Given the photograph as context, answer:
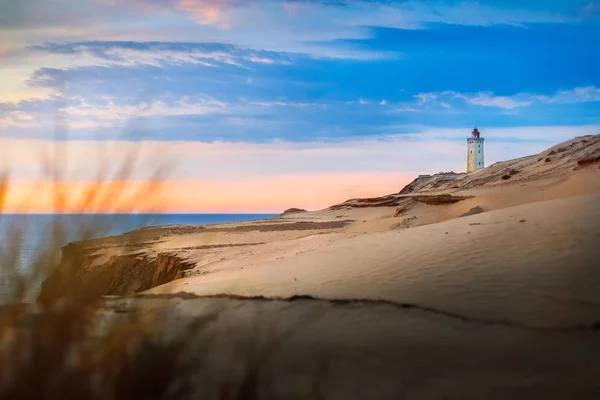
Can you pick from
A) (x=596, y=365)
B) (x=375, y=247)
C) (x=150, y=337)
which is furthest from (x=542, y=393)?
(x=375, y=247)

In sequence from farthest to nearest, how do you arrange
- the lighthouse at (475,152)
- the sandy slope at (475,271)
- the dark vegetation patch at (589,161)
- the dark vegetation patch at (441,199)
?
the lighthouse at (475,152) → the dark vegetation patch at (441,199) → the dark vegetation patch at (589,161) → the sandy slope at (475,271)

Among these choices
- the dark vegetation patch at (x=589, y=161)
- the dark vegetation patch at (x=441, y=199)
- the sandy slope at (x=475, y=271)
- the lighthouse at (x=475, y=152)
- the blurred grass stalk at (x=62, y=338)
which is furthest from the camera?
the lighthouse at (x=475, y=152)

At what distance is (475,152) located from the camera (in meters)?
56.9

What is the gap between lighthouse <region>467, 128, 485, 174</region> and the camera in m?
56.6

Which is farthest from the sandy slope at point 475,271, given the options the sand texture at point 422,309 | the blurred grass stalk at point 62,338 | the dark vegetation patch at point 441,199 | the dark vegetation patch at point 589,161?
the dark vegetation patch at point 441,199

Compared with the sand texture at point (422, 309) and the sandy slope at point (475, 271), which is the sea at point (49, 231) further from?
the sandy slope at point (475, 271)

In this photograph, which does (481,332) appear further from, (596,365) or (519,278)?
(519,278)

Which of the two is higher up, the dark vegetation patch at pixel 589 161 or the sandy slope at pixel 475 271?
the dark vegetation patch at pixel 589 161

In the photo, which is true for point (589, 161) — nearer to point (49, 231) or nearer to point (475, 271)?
point (475, 271)

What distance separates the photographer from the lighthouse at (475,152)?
2228 inches

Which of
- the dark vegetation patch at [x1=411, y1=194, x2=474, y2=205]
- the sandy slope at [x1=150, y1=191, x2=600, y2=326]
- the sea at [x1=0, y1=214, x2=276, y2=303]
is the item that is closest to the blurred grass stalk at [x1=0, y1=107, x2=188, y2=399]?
the sea at [x1=0, y1=214, x2=276, y2=303]

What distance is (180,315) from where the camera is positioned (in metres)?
4.48

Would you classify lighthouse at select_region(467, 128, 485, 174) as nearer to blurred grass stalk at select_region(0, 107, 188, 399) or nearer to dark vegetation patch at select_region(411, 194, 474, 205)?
dark vegetation patch at select_region(411, 194, 474, 205)

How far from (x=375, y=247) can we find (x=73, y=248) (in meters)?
4.39
